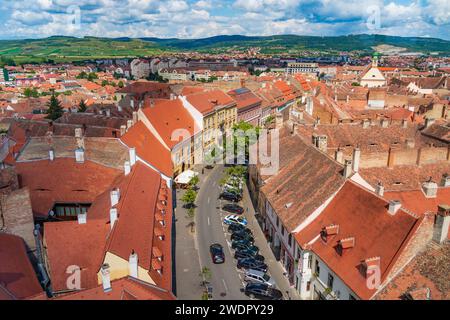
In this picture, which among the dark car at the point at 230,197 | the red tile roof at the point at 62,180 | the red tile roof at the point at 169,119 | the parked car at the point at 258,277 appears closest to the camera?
the parked car at the point at 258,277

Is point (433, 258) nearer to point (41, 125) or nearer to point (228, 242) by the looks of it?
point (228, 242)

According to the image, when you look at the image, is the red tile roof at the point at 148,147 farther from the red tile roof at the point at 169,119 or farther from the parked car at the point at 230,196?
the parked car at the point at 230,196

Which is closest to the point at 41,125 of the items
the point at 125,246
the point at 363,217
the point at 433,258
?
the point at 125,246

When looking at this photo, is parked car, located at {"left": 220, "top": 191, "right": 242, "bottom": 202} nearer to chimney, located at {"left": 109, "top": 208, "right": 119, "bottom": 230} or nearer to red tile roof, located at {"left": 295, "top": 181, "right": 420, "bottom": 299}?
red tile roof, located at {"left": 295, "top": 181, "right": 420, "bottom": 299}

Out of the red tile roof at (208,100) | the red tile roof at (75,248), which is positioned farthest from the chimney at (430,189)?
the red tile roof at (208,100)

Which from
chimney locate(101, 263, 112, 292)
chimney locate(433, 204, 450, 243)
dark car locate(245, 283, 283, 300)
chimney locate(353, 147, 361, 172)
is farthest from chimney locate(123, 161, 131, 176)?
chimney locate(433, 204, 450, 243)

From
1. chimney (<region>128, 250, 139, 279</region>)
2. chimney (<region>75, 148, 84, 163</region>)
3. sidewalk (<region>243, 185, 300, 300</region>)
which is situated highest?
chimney (<region>75, 148, 84, 163</region>)

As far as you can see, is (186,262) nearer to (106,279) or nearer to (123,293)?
(123,293)
